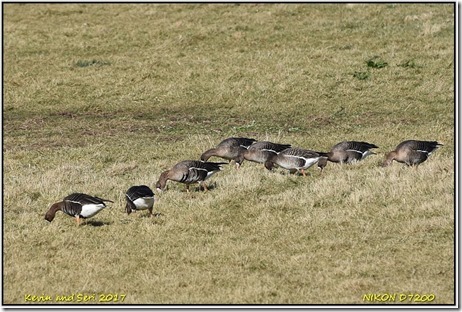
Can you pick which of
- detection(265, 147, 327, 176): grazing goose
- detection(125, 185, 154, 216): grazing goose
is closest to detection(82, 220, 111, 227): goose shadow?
detection(125, 185, 154, 216): grazing goose

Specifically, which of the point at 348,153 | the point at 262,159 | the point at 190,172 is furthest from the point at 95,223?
the point at 348,153

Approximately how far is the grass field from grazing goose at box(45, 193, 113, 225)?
13.0 inches

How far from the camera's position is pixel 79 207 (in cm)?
1554

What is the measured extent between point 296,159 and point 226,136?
817cm

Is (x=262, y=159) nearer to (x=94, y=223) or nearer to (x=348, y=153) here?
(x=348, y=153)

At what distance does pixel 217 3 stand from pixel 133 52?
7.65 meters

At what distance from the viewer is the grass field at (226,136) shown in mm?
13219

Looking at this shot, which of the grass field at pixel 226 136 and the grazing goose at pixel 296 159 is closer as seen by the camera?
the grass field at pixel 226 136

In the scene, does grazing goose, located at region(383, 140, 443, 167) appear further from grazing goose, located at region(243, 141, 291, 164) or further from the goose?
grazing goose, located at region(243, 141, 291, 164)

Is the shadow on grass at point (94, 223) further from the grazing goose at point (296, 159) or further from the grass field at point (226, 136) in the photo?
the grazing goose at point (296, 159)

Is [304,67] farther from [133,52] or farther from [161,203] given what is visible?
[161,203]

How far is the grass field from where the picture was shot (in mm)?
13219

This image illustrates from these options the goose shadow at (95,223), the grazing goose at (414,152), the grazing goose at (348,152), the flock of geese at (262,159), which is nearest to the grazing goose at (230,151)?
the flock of geese at (262,159)

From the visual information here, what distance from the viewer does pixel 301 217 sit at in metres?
15.8
